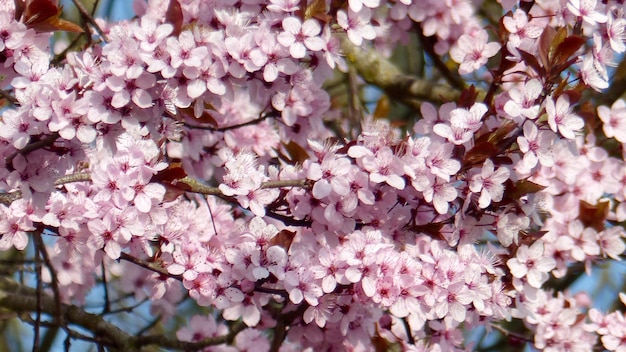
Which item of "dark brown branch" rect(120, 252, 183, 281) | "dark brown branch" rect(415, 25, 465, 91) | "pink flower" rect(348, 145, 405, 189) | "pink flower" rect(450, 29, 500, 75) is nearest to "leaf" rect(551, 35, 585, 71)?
"pink flower" rect(450, 29, 500, 75)

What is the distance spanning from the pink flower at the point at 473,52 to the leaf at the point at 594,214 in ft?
2.42

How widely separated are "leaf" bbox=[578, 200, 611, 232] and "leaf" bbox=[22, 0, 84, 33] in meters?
2.02

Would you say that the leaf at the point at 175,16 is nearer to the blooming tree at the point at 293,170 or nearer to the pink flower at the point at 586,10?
the blooming tree at the point at 293,170

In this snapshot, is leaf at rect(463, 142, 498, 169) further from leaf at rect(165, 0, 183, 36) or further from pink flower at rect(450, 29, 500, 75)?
leaf at rect(165, 0, 183, 36)

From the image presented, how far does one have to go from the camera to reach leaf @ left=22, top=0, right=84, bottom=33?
285 centimetres

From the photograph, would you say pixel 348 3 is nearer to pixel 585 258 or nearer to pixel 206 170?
pixel 206 170

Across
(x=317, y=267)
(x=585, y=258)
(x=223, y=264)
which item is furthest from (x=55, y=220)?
(x=585, y=258)

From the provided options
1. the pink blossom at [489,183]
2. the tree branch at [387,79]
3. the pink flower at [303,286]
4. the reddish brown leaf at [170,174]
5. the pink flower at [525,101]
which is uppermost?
the pink flower at [525,101]

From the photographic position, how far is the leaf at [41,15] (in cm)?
285

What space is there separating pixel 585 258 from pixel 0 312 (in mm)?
2270

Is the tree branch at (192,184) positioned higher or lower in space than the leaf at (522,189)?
higher

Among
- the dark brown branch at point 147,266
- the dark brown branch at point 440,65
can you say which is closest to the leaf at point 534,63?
the dark brown branch at point 147,266

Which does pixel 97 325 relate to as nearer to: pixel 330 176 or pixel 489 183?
pixel 330 176

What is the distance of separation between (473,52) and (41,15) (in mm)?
1430
